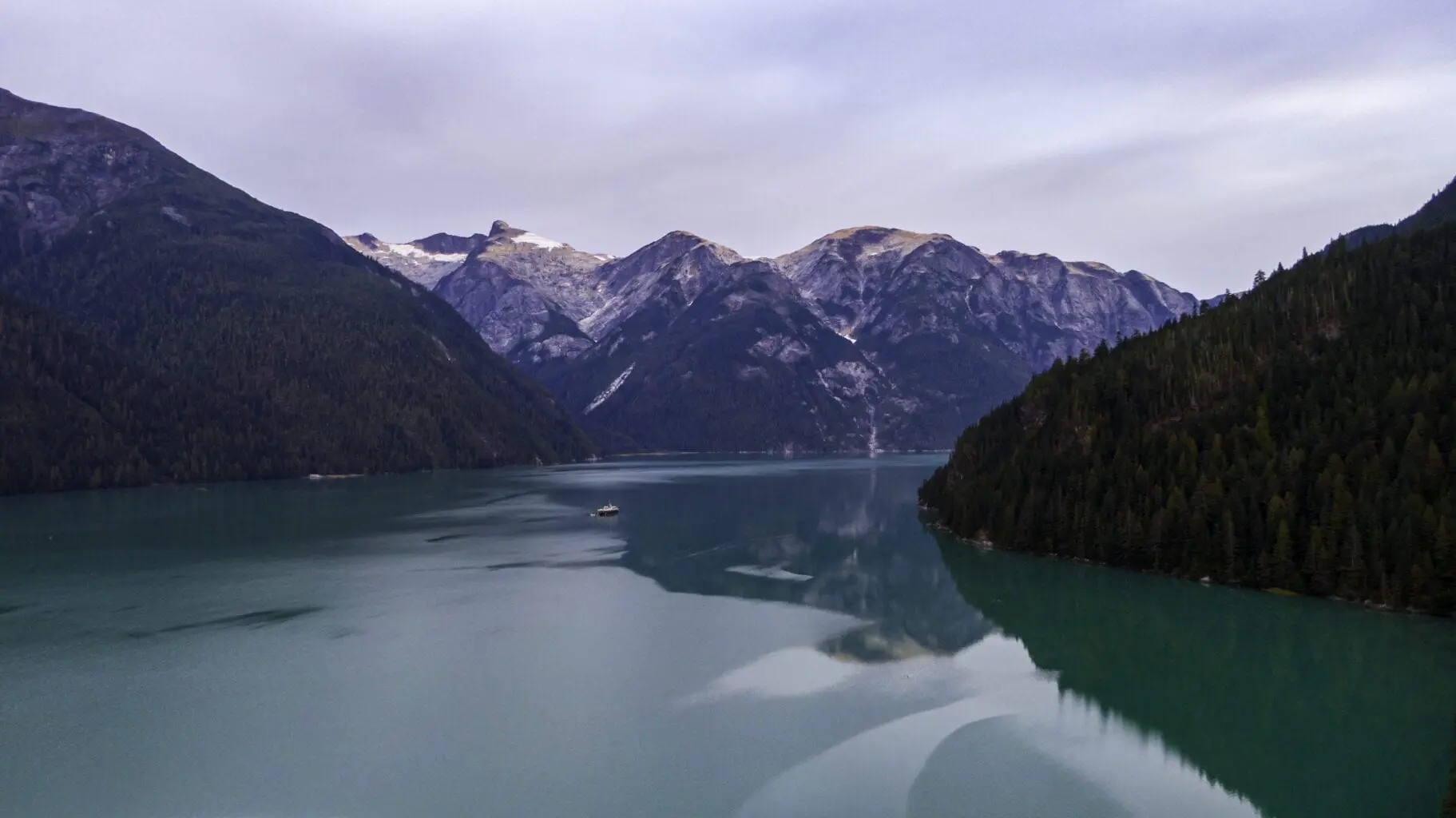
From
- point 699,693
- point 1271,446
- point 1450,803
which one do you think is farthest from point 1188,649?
point 699,693

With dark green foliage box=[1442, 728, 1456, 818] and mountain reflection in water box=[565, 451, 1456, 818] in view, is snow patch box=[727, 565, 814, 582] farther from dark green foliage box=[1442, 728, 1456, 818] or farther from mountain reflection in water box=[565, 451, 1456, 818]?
dark green foliage box=[1442, 728, 1456, 818]

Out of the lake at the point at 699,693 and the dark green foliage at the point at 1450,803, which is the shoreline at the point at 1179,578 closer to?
the lake at the point at 699,693

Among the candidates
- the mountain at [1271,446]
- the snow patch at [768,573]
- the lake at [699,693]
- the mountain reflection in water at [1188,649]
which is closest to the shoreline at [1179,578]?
the mountain at [1271,446]

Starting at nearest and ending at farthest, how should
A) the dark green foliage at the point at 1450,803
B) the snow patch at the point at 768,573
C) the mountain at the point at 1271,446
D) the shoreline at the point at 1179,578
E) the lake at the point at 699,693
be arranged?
the dark green foliage at the point at 1450,803 < the lake at the point at 699,693 < the shoreline at the point at 1179,578 < the mountain at the point at 1271,446 < the snow patch at the point at 768,573

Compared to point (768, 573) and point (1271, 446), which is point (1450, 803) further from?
point (768, 573)

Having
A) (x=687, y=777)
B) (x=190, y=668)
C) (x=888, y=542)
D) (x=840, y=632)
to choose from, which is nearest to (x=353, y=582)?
(x=190, y=668)
